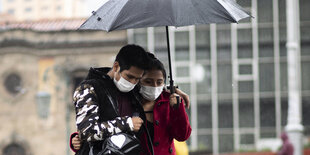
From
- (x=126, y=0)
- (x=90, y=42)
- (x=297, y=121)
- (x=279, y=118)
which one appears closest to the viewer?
(x=126, y=0)

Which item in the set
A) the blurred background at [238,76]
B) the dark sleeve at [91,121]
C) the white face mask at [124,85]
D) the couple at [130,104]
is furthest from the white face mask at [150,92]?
the blurred background at [238,76]

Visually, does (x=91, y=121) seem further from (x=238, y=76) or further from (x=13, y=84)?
(x=13, y=84)

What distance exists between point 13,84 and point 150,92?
29136 mm

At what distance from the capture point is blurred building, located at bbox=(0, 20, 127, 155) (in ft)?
106

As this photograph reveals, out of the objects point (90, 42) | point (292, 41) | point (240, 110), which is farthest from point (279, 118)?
point (292, 41)

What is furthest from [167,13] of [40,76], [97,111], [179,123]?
[40,76]

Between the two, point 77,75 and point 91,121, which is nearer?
point 91,121

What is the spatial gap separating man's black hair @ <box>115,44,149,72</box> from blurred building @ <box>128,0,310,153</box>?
23.8m

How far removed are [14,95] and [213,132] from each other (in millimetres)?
10583

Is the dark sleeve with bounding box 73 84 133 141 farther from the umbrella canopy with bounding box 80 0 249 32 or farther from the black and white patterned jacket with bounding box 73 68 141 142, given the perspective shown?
the umbrella canopy with bounding box 80 0 249 32

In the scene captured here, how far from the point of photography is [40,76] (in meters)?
32.7

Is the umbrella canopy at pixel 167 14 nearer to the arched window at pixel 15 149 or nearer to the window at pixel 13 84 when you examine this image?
the arched window at pixel 15 149

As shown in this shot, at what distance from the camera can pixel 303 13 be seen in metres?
→ 28.0

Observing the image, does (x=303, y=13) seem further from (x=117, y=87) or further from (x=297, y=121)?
(x=117, y=87)
